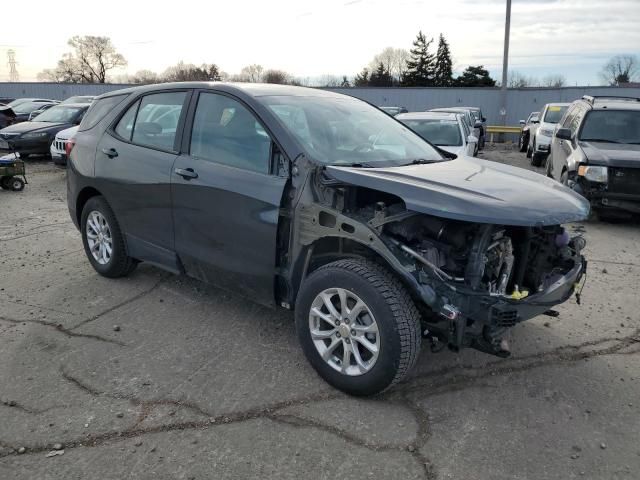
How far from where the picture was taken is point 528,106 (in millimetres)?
31031

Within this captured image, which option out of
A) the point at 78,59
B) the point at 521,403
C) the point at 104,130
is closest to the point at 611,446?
the point at 521,403

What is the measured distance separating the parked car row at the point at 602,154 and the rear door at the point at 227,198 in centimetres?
567

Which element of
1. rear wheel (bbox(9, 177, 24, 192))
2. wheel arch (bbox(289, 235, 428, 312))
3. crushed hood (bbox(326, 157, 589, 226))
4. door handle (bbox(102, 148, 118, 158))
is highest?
door handle (bbox(102, 148, 118, 158))

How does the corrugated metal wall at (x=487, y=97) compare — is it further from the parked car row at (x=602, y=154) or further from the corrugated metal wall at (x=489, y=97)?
the parked car row at (x=602, y=154)

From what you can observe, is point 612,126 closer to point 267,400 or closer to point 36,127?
point 267,400

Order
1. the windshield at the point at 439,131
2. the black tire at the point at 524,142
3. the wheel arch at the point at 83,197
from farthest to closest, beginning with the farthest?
the black tire at the point at 524,142 < the windshield at the point at 439,131 < the wheel arch at the point at 83,197

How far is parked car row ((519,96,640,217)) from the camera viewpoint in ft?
24.6

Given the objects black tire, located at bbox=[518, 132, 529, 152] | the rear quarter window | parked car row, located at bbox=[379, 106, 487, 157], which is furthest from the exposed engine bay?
black tire, located at bbox=[518, 132, 529, 152]

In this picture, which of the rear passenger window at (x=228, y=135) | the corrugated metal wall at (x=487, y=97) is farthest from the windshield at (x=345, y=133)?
the corrugated metal wall at (x=487, y=97)

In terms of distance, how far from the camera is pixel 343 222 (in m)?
3.20

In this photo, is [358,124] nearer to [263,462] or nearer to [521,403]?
[521,403]

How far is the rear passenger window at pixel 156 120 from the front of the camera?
4320 mm

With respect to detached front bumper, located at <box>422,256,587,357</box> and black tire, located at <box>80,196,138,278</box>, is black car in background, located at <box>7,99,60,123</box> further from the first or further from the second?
detached front bumper, located at <box>422,256,587,357</box>

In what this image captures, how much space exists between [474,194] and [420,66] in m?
61.2
